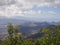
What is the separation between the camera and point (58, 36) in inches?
2270

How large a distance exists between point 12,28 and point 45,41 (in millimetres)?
10071

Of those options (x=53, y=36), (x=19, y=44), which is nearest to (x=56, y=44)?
(x=53, y=36)

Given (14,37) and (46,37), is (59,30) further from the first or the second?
(14,37)

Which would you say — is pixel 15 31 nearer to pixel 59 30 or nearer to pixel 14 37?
pixel 14 37

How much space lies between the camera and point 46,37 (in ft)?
183

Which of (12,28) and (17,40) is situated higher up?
(12,28)

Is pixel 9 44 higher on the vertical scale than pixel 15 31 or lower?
lower

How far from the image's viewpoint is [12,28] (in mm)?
57844

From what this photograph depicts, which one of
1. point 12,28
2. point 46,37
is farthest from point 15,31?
point 46,37

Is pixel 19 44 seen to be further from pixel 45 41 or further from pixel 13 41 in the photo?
pixel 45 41

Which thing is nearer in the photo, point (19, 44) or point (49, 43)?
point (49, 43)

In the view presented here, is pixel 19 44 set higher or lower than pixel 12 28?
lower

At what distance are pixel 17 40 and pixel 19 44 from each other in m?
1.49

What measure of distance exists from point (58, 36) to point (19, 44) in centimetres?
1176
